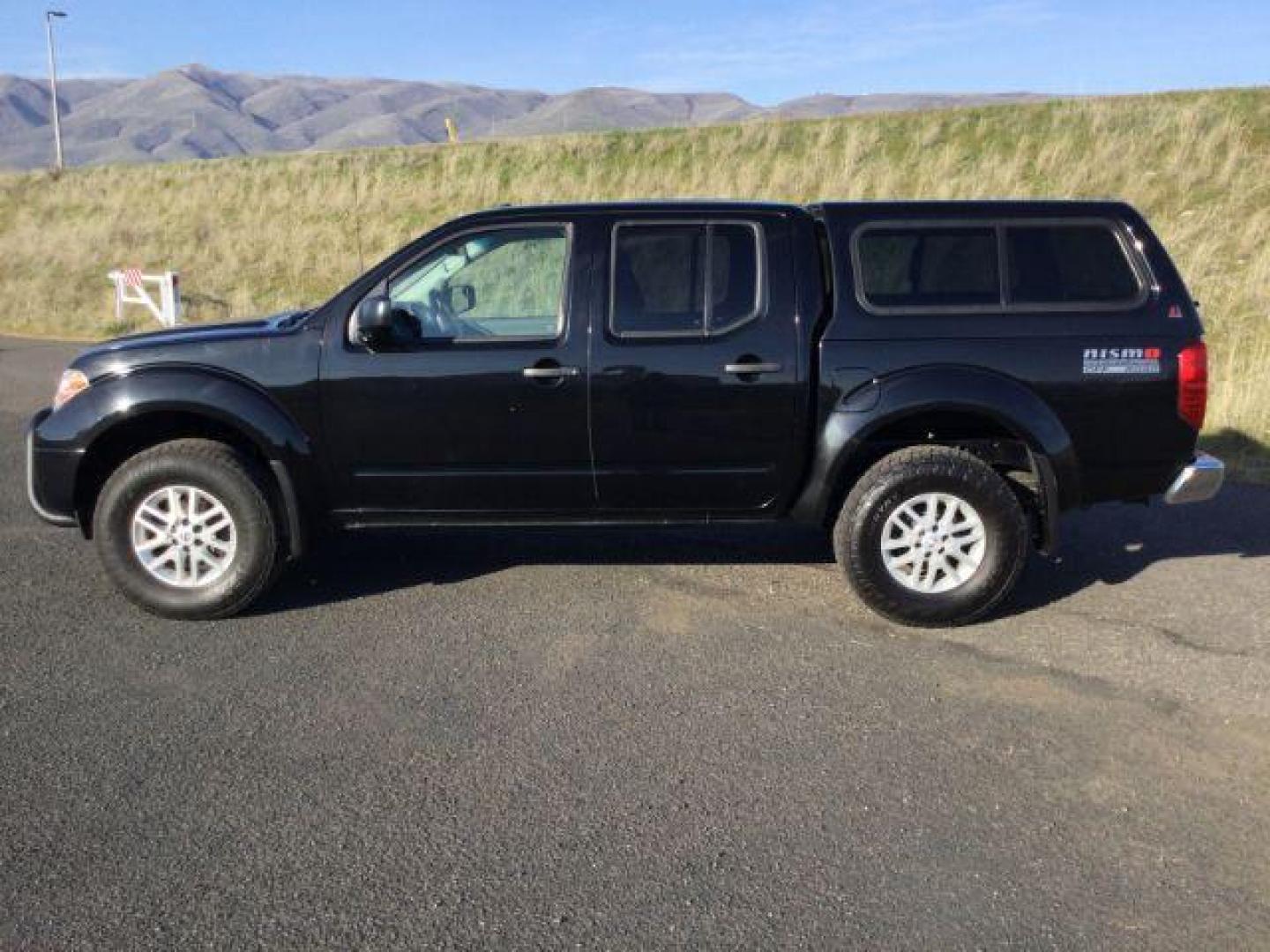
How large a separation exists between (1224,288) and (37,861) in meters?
15.3

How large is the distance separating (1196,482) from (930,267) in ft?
5.14

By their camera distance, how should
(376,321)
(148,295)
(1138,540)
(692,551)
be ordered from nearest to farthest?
1. (376,321)
2. (692,551)
3. (1138,540)
4. (148,295)

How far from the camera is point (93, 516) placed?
5.11 m

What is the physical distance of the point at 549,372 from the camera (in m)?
4.96

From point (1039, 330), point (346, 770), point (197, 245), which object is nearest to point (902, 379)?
point (1039, 330)

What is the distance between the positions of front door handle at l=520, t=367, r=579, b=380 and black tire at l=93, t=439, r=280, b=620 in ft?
4.40

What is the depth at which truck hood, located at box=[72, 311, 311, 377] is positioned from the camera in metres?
5.04

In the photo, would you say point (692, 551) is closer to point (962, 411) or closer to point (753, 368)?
point (753, 368)

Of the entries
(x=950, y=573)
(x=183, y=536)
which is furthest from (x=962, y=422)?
(x=183, y=536)

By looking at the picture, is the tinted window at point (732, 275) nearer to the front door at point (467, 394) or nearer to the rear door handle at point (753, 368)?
the rear door handle at point (753, 368)

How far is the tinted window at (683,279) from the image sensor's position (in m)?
5.04

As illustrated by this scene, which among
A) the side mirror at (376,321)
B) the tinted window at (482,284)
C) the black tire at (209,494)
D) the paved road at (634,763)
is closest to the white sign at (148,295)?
the paved road at (634,763)

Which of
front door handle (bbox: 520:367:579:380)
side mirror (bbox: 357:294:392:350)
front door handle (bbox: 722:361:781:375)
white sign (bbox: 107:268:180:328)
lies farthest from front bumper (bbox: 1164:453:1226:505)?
white sign (bbox: 107:268:180:328)

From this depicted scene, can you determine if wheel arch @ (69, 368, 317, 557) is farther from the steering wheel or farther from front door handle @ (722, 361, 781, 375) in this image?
front door handle @ (722, 361, 781, 375)
